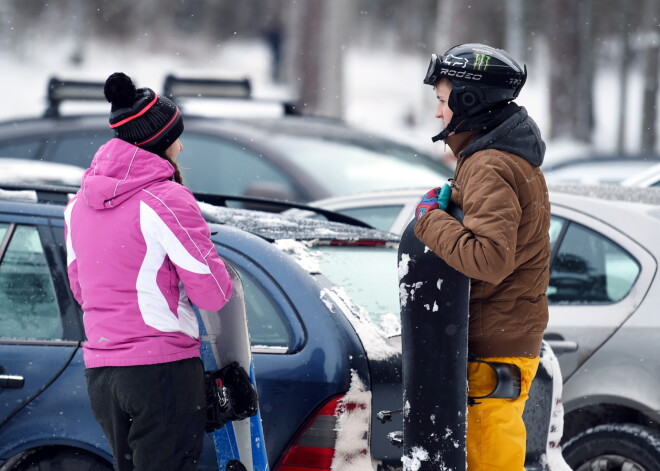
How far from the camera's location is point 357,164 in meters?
8.23

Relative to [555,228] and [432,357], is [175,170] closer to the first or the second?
[432,357]

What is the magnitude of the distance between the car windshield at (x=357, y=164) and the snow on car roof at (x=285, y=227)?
10.6 ft

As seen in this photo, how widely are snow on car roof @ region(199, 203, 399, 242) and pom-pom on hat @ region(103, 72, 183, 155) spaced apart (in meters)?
0.59

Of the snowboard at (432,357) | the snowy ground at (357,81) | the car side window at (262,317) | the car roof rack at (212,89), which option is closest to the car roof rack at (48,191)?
the car side window at (262,317)

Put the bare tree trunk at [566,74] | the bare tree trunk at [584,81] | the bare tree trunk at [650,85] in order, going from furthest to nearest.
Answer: the bare tree trunk at [584,81] < the bare tree trunk at [650,85] < the bare tree trunk at [566,74]

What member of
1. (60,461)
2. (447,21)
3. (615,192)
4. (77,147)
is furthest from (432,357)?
(447,21)

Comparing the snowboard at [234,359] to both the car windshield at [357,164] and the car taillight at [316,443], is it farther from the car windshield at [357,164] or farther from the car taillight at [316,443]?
the car windshield at [357,164]

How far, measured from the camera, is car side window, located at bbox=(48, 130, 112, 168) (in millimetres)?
8461

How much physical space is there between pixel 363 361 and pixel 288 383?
0.25m

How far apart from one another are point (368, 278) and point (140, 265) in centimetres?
107

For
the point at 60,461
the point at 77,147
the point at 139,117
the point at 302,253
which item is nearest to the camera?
the point at 139,117

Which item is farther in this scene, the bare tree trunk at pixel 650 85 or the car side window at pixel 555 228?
the bare tree trunk at pixel 650 85

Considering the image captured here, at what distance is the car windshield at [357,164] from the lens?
26.1 ft

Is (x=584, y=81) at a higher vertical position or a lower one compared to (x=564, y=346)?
lower
